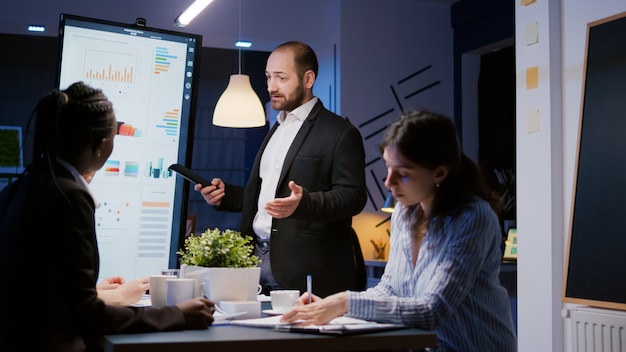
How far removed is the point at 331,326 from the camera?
171 centimetres

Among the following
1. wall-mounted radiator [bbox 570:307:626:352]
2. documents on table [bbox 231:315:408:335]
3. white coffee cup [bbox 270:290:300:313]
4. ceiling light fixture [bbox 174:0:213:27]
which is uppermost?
ceiling light fixture [bbox 174:0:213:27]

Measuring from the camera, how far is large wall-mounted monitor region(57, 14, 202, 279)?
3.22 metres

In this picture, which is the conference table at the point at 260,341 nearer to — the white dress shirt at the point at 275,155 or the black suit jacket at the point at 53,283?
the black suit jacket at the point at 53,283

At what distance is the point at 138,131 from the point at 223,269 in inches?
57.6

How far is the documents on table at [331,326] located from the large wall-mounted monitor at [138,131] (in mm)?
1532

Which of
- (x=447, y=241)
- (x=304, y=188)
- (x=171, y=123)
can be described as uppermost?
(x=171, y=123)

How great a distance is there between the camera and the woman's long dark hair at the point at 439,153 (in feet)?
6.36

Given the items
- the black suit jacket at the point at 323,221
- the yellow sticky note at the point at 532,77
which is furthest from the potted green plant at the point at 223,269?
the yellow sticky note at the point at 532,77

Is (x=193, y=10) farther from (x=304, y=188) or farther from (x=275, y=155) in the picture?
(x=304, y=188)

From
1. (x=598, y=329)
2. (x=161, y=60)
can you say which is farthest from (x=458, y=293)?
(x=161, y=60)

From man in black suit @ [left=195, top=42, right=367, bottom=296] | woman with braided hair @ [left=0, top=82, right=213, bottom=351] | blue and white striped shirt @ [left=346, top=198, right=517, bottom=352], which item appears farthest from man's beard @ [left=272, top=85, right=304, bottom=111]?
woman with braided hair @ [left=0, top=82, right=213, bottom=351]

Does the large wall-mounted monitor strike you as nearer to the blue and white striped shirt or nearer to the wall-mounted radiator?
the blue and white striped shirt

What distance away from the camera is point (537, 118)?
3.66 metres

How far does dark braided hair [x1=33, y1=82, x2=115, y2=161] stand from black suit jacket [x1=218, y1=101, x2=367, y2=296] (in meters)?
1.22
